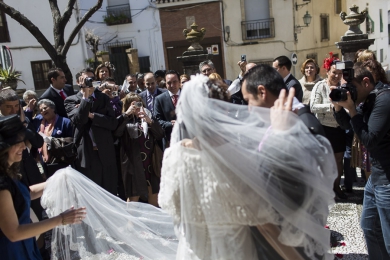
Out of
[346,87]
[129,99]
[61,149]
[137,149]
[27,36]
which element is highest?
[27,36]

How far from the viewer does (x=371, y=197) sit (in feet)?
9.58

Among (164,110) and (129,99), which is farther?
(164,110)

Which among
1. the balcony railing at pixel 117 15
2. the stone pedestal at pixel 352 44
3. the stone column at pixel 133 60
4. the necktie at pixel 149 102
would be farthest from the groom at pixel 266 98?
the balcony railing at pixel 117 15

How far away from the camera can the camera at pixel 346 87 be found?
2.62 meters

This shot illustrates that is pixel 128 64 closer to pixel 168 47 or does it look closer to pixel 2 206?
pixel 168 47

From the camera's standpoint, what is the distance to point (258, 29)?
21.2 meters

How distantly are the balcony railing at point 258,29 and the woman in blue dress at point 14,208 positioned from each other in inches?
775

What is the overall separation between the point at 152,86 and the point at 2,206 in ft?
12.0

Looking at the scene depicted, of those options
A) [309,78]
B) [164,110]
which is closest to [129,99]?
[164,110]

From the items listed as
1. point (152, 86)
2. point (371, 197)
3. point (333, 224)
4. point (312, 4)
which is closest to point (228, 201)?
point (371, 197)

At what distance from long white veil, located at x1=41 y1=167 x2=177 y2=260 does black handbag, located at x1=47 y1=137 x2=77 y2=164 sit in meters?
1.47

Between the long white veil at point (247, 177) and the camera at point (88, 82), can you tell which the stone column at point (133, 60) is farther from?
the long white veil at point (247, 177)

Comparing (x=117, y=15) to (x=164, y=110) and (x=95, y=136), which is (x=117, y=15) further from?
(x=95, y=136)

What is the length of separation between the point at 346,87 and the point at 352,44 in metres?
5.90
